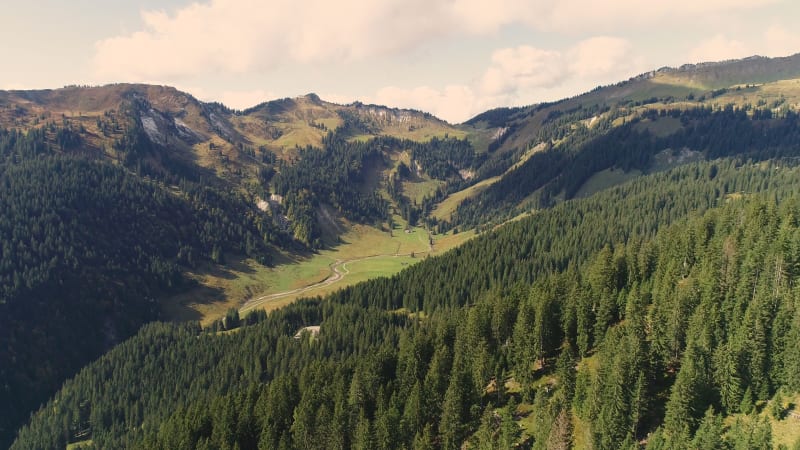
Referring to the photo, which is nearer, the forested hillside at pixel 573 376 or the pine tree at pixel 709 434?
the pine tree at pixel 709 434

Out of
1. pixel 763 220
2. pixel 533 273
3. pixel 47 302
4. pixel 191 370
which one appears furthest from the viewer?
pixel 47 302

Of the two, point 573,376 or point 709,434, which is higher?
point 709,434

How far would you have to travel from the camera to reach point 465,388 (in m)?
78.9

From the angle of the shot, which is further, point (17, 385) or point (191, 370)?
point (17, 385)

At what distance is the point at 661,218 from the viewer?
7854 inches

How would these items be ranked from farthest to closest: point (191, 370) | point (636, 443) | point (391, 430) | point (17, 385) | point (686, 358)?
point (17, 385), point (191, 370), point (391, 430), point (686, 358), point (636, 443)

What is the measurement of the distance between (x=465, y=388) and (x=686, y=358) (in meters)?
32.8

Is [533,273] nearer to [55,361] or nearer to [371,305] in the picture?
[371,305]

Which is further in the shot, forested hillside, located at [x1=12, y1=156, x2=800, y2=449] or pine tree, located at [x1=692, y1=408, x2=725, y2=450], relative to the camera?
forested hillside, located at [x1=12, y1=156, x2=800, y2=449]

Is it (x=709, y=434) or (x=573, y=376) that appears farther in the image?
(x=573, y=376)

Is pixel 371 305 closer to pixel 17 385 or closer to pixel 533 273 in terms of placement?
pixel 533 273

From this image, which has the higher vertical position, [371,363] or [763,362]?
[763,362]

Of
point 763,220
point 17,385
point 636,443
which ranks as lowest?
point 17,385

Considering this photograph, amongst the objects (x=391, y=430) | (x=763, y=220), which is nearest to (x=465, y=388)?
(x=391, y=430)
